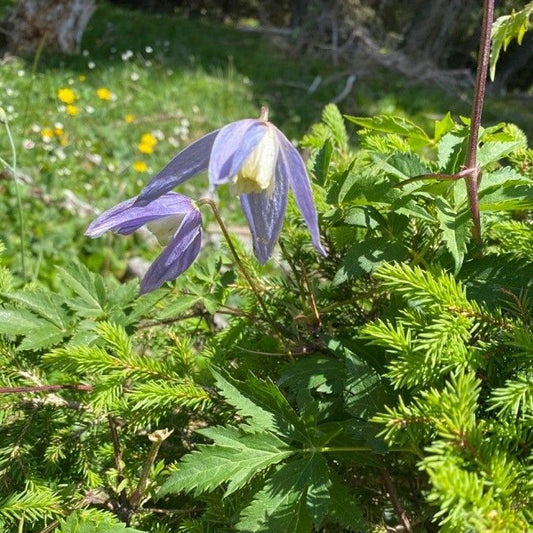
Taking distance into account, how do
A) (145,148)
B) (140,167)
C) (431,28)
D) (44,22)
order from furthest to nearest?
(431,28) < (44,22) < (145,148) < (140,167)

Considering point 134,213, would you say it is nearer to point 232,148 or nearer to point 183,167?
point 183,167

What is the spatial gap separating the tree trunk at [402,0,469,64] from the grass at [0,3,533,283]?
5.81 feet

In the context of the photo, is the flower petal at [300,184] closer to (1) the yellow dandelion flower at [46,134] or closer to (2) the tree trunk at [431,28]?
(1) the yellow dandelion flower at [46,134]

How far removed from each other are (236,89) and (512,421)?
607cm

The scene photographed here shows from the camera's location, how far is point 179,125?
5.34 meters

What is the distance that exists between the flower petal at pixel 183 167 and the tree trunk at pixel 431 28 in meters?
9.33

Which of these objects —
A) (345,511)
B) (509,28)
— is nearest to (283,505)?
(345,511)

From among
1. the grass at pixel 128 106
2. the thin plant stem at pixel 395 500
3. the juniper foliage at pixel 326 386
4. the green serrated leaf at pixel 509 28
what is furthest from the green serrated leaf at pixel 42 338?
the grass at pixel 128 106

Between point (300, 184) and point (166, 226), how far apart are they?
267 mm

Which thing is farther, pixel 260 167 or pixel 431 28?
pixel 431 28

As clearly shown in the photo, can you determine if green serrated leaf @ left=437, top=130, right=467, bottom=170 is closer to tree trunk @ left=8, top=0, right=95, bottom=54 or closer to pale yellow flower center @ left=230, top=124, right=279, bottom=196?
pale yellow flower center @ left=230, top=124, right=279, bottom=196

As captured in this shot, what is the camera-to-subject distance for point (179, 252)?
1.08 metres

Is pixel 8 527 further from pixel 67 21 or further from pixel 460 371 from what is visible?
pixel 67 21

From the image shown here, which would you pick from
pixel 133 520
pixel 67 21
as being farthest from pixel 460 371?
pixel 67 21
